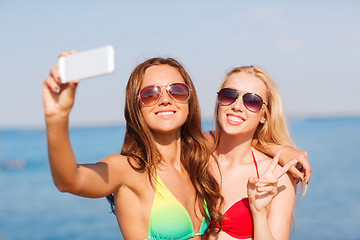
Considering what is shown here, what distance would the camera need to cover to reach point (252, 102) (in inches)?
160

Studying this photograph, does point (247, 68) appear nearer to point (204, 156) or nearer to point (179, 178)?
point (204, 156)

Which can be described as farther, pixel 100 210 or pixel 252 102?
pixel 100 210

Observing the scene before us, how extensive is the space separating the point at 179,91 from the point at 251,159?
1045 millimetres

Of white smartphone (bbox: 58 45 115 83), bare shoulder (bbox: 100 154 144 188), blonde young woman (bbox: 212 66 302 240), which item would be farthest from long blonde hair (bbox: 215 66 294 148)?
white smartphone (bbox: 58 45 115 83)

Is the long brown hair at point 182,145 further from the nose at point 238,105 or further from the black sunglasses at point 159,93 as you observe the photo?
the nose at point 238,105

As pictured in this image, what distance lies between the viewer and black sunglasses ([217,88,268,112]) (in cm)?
405

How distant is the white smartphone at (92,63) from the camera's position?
1.84m

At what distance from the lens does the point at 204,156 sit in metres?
4.09

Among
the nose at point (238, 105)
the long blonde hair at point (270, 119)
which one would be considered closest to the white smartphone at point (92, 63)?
the nose at point (238, 105)

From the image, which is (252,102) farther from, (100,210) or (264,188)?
(100,210)

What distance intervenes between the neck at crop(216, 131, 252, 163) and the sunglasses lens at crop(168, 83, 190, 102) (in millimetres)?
719

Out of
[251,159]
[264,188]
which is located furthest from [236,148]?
[264,188]

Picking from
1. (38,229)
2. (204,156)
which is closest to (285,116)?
(204,156)

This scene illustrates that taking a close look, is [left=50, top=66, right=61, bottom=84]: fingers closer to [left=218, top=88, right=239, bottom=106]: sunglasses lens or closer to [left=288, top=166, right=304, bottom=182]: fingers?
[left=218, top=88, right=239, bottom=106]: sunglasses lens
